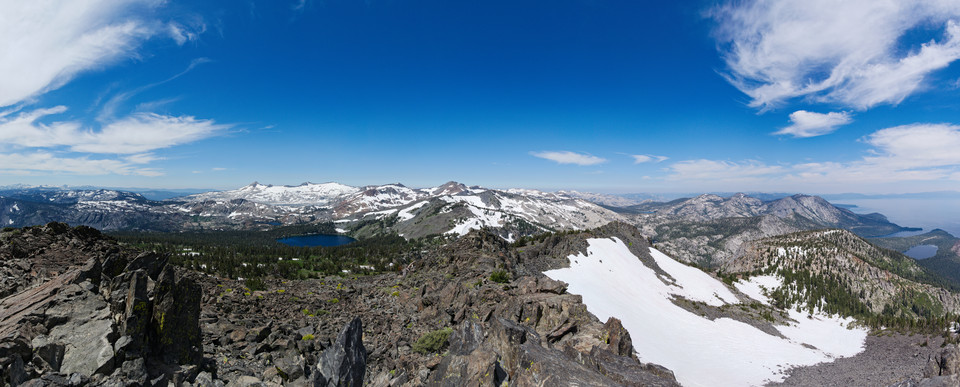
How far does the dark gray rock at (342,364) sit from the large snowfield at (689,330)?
22264mm

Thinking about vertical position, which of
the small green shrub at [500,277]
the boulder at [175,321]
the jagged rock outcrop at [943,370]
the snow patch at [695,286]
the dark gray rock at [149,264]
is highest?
the dark gray rock at [149,264]

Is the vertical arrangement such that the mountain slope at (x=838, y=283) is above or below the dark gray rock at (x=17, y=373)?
below

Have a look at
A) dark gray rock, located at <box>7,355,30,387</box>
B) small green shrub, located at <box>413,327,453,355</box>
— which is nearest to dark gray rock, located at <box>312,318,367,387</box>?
small green shrub, located at <box>413,327,453,355</box>

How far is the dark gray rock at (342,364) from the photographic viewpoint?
40.3ft

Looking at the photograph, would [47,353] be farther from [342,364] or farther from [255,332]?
[342,364]

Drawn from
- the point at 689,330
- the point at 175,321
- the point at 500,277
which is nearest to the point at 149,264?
the point at 175,321

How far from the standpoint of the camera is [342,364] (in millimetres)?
12492

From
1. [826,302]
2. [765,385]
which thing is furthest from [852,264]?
[765,385]

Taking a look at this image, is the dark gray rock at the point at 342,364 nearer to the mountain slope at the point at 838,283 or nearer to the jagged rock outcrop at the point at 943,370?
the jagged rock outcrop at the point at 943,370

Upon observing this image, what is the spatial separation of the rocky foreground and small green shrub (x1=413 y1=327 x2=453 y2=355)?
56mm

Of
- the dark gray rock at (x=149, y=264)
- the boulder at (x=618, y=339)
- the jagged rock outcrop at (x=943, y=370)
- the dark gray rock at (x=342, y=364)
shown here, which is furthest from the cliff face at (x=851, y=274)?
the dark gray rock at (x=149, y=264)

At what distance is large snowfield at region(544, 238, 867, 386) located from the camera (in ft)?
91.0

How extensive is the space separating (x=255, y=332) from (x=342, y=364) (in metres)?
5.54

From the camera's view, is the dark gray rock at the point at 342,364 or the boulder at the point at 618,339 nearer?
the dark gray rock at the point at 342,364
